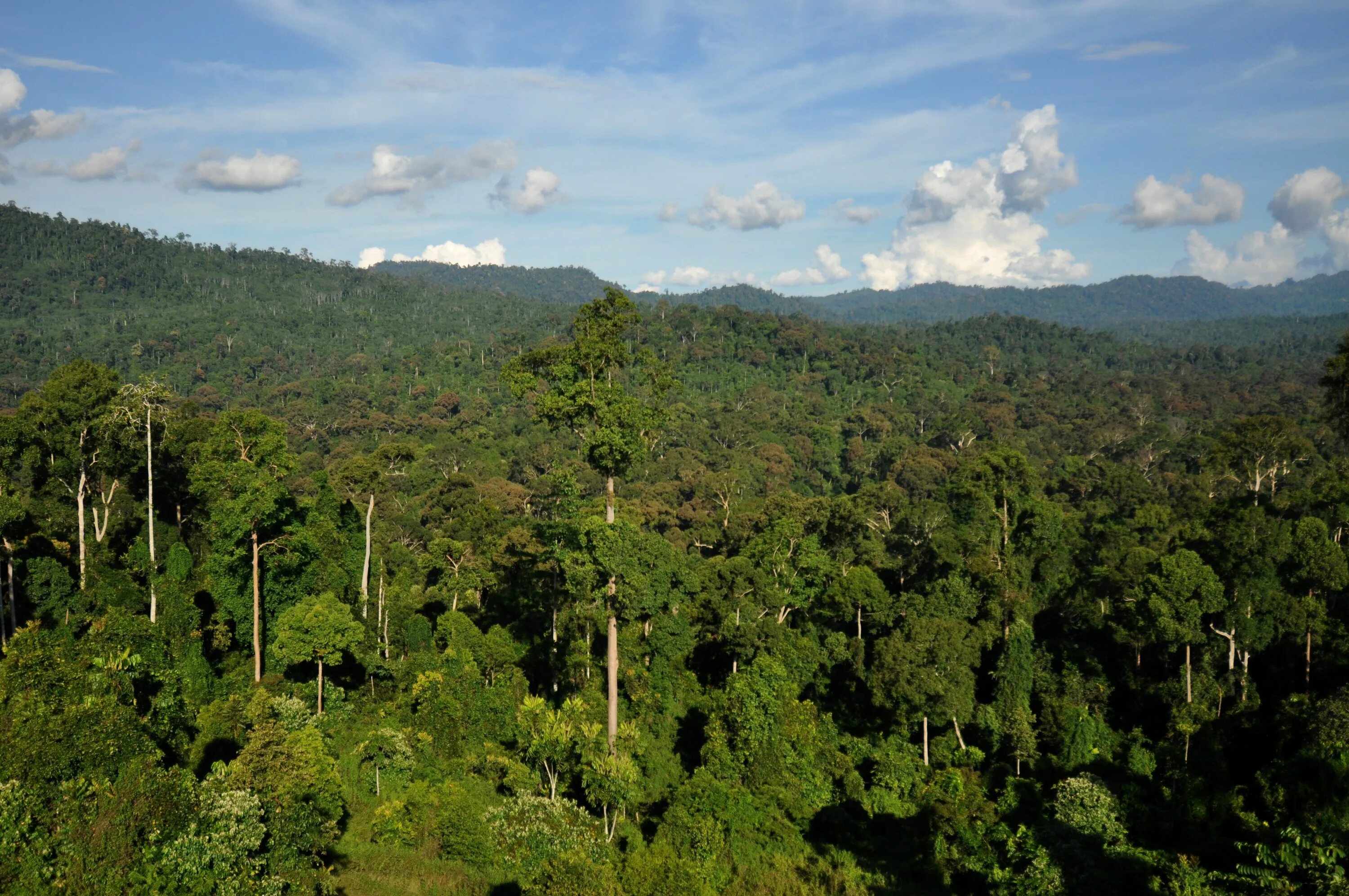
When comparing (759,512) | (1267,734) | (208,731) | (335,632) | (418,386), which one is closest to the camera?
(208,731)

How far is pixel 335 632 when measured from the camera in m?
20.4

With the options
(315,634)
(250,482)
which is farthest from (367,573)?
(315,634)

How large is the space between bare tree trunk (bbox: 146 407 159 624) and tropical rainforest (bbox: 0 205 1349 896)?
28cm

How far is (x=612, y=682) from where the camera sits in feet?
59.3

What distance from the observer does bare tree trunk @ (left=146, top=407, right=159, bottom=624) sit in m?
23.2

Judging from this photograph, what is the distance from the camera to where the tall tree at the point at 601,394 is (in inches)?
723

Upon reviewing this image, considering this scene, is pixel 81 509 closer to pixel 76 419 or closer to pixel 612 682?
pixel 76 419

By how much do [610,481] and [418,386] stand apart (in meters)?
78.5

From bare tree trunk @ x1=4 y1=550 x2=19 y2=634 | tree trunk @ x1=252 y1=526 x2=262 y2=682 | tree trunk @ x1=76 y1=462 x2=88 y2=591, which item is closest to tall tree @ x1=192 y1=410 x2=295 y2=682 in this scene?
tree trunk @ x1=252 y1=526 x2=262 y2=682

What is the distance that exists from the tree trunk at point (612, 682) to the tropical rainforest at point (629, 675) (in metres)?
0.12

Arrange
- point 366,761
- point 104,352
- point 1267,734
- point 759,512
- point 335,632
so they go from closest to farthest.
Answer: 1. point 366,761
2. point 335,632
3. point 1267,734
4. point 759,512
5. point 104,352

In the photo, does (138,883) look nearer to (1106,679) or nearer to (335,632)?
(335,632)

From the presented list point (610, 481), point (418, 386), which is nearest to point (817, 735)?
point (610, 481)

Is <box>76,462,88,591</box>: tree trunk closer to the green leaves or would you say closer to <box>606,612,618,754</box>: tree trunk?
the green leaves
